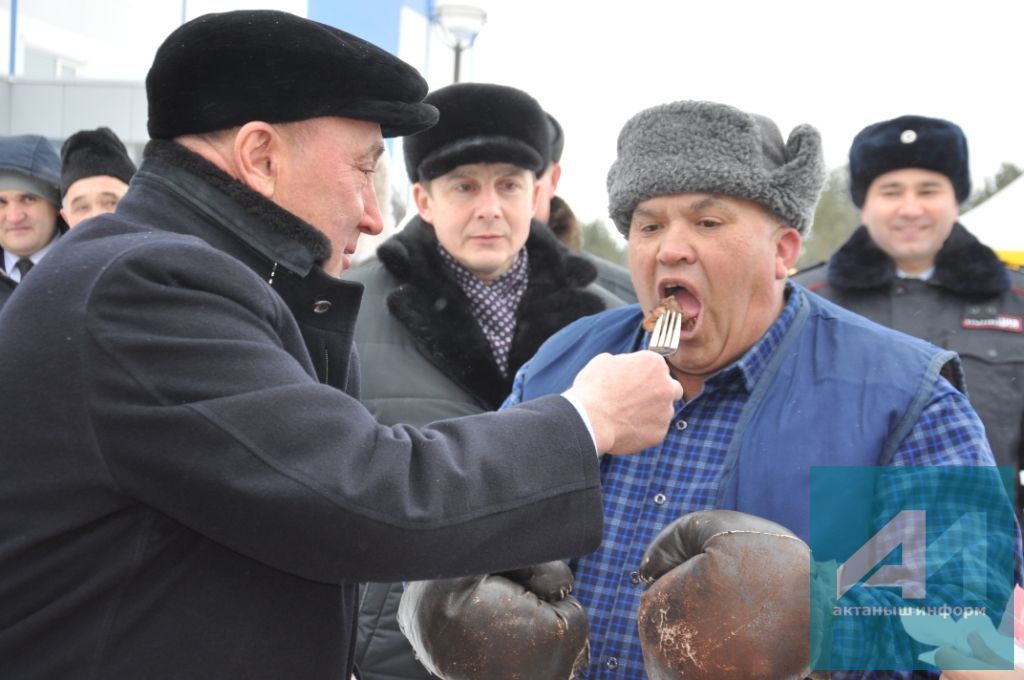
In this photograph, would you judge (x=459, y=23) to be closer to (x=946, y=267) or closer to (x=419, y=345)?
(x=946, y=267)

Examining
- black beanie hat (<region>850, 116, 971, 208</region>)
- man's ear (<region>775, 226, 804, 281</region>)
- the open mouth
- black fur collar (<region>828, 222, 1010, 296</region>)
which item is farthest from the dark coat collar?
black beanie hat (<region>850, 116, 971, 208</region>)

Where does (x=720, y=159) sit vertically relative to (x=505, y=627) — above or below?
above

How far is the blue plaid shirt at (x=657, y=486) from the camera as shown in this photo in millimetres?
2422

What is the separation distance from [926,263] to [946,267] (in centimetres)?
10

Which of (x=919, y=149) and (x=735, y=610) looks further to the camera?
(x=919, y=149)

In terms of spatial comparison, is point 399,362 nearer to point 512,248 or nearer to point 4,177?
point 512,248

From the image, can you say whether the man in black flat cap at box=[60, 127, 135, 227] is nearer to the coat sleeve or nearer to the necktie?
the necktie

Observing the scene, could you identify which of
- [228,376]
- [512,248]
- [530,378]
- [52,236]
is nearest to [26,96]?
[52,236]

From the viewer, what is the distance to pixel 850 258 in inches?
177

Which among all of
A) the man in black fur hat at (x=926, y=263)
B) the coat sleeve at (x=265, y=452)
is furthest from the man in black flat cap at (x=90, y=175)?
the coat sleeve at (x=265, y=452)

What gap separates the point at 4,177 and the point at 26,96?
817 cm

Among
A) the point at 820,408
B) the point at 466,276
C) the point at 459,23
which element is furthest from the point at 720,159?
the point at 459,23

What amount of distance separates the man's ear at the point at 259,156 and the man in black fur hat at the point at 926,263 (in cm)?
294

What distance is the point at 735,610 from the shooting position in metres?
1.99
